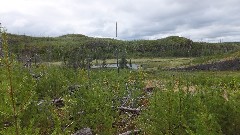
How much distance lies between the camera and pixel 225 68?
7238cm

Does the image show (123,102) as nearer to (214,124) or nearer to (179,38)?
(214,124)

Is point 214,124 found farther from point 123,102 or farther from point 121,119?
point 123,102

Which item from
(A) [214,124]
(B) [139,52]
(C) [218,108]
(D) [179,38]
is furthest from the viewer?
(D) [179,38]

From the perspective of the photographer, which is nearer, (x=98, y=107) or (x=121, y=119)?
(x=98, y=107)

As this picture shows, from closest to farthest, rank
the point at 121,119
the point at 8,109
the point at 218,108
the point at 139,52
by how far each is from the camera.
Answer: the point at 8,109
the point at 218,108
the point at 121,119
the point at 139,52

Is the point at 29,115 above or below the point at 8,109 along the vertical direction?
below

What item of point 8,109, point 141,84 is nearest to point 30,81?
point 141,84

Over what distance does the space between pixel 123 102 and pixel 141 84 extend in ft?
9.64

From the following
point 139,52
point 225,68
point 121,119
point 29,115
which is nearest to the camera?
point 29,115

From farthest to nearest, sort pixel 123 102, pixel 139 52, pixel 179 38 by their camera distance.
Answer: pixel 179 38, pixel 139 52, pixel 123 102

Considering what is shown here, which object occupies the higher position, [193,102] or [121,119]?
[193,102]

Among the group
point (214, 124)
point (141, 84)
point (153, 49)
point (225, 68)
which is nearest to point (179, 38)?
point (153, 49)

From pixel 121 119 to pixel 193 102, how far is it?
442 cm

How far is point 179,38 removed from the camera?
172500 mm
